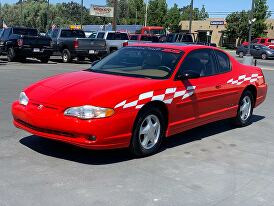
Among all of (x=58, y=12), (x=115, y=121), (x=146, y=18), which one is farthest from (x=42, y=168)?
(x=58, y=12)

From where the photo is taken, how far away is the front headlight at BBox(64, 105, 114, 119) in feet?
16.8

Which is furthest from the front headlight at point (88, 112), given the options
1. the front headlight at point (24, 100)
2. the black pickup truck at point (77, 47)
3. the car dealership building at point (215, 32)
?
the car dealership building at point (215, 32)

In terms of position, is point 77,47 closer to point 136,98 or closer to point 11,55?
point 11,55

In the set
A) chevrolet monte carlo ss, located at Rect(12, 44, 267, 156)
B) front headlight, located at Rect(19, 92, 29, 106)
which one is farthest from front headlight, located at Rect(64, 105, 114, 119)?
front headlight, located at Rect(19, 92, 29, 106)

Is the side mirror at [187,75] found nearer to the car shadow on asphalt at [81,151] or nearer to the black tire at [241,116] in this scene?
the car shadow on asphalt at [81,151]

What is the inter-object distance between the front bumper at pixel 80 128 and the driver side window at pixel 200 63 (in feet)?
4.99

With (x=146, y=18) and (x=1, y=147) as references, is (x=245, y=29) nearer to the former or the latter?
(x=146, y=18)

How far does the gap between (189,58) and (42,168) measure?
284 centimetres

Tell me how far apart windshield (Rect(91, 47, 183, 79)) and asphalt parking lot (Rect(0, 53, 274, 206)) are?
43.9 inches

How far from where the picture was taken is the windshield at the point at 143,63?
6250mm

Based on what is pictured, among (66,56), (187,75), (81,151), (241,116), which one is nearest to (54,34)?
(66,56)

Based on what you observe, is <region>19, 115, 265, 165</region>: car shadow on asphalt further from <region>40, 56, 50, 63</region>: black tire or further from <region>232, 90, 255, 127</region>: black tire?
<region>40, 56, 50, 63</region>: black tire

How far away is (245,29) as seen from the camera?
6506 centimetres

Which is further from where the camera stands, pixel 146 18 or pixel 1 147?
pixel 146 18
